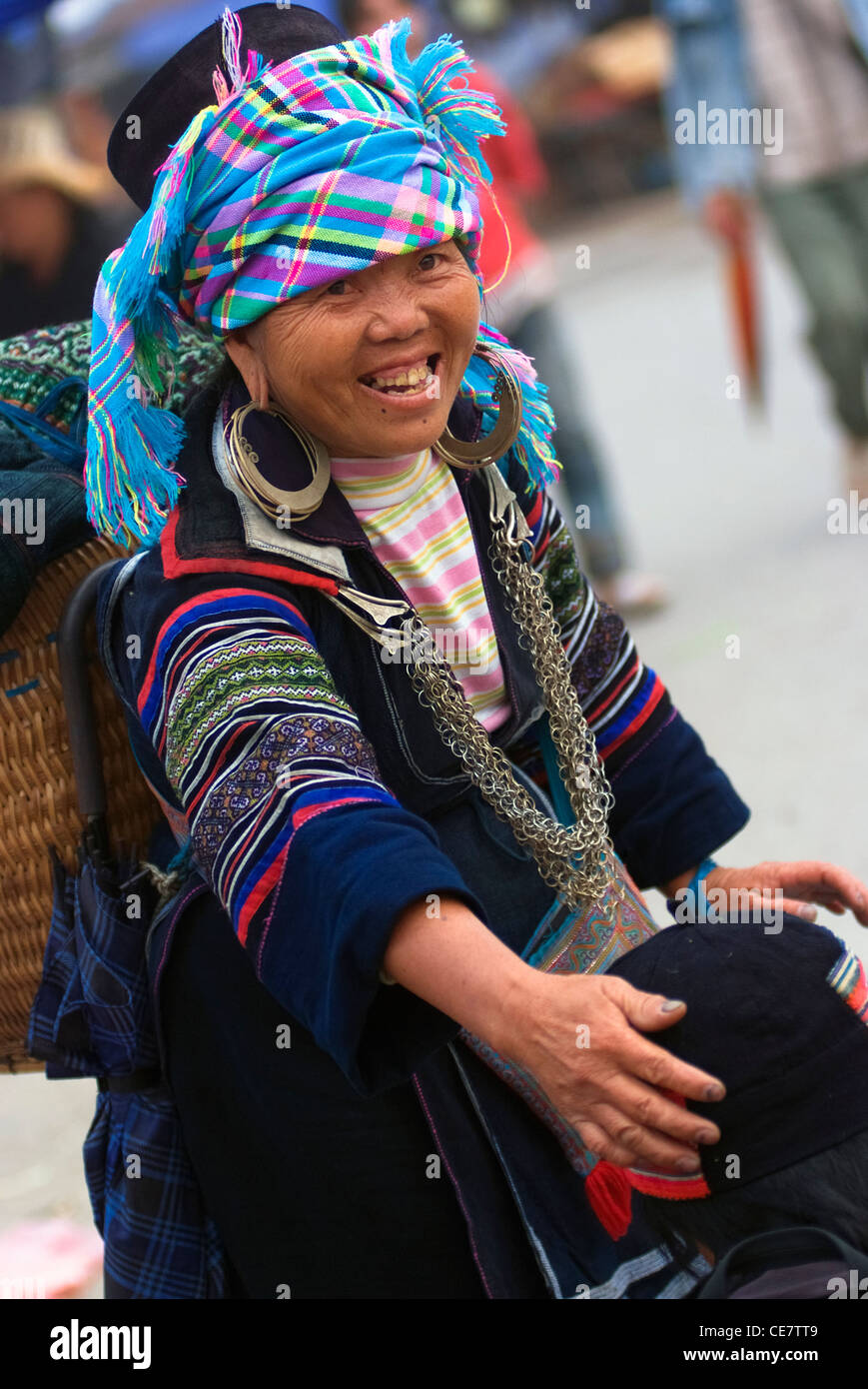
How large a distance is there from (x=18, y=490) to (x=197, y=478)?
260mm

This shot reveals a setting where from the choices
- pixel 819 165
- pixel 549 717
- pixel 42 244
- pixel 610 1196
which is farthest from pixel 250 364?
pixel 819 165

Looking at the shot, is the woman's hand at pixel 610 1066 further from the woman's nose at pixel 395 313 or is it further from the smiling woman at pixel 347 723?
the woman's nose at pixel 395 313

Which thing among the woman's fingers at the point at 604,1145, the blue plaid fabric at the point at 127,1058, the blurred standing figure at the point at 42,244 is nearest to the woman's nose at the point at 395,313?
the blue plaid fabric at the point at 127,1058

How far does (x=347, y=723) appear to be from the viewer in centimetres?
162

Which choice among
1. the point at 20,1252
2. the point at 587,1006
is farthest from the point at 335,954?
the point at 20,1252

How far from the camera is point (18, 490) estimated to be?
189cm

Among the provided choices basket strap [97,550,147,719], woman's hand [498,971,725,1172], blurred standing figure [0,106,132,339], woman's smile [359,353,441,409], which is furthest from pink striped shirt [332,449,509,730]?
blurred standing figure [0,106,132,339]

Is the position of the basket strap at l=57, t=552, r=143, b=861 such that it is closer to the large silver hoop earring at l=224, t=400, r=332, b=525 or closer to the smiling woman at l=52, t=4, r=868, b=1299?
the smiling woman at l=52, t=4, r=868, b=1299

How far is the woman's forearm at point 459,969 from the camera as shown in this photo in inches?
56.5

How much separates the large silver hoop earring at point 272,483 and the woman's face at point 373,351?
1 cm

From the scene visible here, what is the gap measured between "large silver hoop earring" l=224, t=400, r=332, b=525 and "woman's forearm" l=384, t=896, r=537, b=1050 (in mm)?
472

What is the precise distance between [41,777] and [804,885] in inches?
34.7

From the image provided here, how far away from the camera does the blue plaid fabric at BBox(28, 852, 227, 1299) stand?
188 cm
